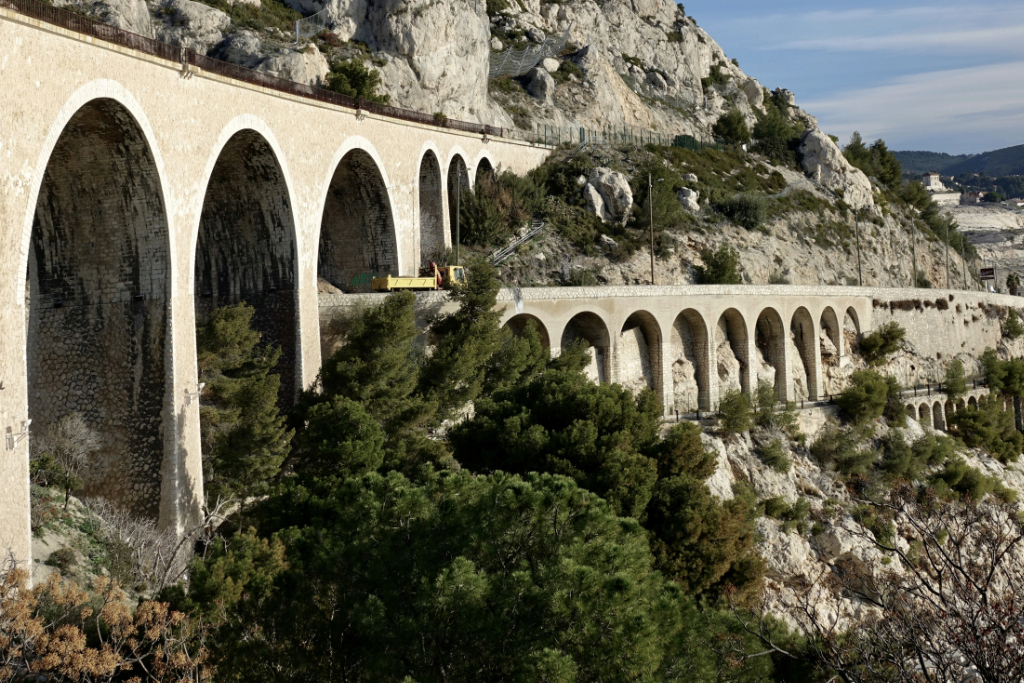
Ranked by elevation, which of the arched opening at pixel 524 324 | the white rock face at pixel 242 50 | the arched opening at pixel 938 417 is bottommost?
the arched opening at pixel 938 417

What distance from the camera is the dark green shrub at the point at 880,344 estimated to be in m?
45.3

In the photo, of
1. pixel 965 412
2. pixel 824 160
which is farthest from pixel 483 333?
pixel 824 160

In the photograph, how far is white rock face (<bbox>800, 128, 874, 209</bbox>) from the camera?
65.8m

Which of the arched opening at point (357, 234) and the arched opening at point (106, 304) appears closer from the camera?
the arched opening at point (106, 304)

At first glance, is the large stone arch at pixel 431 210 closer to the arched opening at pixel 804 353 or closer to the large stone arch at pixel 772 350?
the large stone arch at pixel 772 350

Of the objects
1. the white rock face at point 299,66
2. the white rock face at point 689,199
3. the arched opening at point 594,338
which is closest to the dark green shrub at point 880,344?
the white rock face at point 689,199

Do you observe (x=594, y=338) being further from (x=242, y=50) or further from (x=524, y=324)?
(x=242, y=50)

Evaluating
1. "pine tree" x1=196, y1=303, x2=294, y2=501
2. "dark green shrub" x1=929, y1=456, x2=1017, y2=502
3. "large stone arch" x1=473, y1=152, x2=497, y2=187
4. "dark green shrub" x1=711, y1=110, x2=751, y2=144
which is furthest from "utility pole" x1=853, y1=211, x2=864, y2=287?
"pine tree" x1=196, y1=303, x2=294, y2=501

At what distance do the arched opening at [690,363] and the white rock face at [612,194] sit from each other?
476 inches

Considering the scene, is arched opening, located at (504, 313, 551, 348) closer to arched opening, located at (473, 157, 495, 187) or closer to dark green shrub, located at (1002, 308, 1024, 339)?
arched opening, located at (473, 157, 495, 187)

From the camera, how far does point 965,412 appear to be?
44.6 metres

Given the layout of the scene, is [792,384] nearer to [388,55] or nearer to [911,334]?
[911,334]

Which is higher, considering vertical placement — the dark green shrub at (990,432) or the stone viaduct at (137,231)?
the stone viaduct at (137,231)

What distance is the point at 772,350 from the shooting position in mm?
41688
